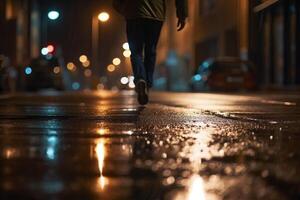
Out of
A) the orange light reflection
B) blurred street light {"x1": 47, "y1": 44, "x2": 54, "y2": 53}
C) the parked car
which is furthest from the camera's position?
blurred street light {"x1": 47, "y1": 44, "x2": 54, "y2": 53}

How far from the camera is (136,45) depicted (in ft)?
29.0

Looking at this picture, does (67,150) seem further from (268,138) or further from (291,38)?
(291,38)

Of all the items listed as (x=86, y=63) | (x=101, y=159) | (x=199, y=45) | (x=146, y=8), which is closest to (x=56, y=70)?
(x=199, y=45)

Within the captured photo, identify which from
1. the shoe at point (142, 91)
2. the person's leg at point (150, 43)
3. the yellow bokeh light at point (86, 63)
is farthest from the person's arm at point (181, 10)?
the yellow bokeh light at point (86, 63)

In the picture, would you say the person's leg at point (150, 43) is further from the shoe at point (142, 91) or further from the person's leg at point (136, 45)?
the shoe at point (142, 91)

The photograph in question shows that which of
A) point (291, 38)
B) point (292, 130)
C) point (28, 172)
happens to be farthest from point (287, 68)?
point (28, 172)

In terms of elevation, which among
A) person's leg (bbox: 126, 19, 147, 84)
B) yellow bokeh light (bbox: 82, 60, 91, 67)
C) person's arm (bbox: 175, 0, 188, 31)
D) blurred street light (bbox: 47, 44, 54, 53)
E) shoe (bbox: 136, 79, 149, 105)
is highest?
yellow bokeh light (bbox: 82, 60, 91, 67)

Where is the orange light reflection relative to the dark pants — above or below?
below

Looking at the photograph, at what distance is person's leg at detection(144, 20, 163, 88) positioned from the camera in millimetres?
8898

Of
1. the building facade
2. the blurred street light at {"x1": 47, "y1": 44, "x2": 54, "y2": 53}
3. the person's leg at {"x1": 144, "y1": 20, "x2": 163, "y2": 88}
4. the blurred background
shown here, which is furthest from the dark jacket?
the blurred street light at {"x1": 47, "y1": 44, "x2": 54, "y2": 53}

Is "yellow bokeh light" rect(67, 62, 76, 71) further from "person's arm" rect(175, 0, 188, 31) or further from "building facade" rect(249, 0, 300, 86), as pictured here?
"person's arm" rect(175, 0, 188, 31)

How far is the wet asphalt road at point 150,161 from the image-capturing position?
2.59 meters

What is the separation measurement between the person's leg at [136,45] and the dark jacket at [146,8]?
0.44ft

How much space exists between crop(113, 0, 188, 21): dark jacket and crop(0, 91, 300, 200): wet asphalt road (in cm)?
345
